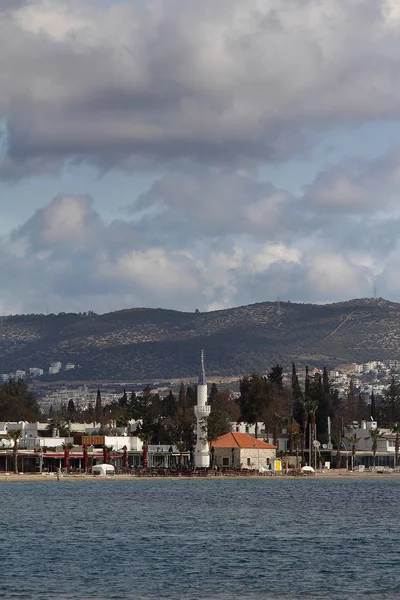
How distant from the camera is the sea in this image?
56.5m

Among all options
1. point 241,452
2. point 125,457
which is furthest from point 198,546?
point 241,452

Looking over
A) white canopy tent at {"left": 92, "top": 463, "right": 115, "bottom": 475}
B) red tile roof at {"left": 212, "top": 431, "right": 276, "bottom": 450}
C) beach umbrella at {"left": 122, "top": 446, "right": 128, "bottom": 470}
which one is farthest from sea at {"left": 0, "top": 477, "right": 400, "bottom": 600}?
red tile roof at {"left": 212, "top": 431, "right": 276, "bottom": 450}

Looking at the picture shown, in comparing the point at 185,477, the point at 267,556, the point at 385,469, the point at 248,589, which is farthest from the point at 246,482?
the point at 248,589

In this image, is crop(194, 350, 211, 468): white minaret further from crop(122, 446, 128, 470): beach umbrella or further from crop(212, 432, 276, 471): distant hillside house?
crop(122, 446, 128, 470): beach umbrella

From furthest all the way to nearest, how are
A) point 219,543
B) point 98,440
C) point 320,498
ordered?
point 98,440 < point 320,498 < point 219,543

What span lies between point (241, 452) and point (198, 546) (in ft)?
357

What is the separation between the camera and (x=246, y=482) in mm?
169000

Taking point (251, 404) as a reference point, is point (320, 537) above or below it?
below

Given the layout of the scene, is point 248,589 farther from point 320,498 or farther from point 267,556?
point 320,498

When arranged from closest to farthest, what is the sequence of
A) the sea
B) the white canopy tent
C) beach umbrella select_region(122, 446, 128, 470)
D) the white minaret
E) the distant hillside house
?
the sea → the white canopy tent → beach umbrella select_region(122, 446, 128, 470) → the white minaret → the distant hillside house

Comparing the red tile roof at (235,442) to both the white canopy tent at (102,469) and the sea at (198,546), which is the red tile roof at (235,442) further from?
the sea at (198,546)

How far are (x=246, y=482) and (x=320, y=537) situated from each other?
89222 mm

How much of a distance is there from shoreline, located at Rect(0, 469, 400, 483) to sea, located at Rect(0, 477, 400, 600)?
1206 inches

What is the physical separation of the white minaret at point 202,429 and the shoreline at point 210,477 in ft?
26.2
